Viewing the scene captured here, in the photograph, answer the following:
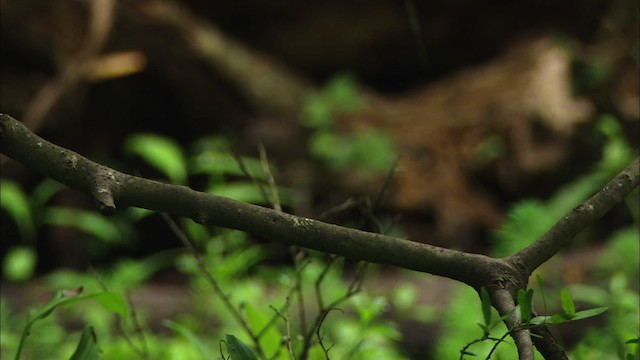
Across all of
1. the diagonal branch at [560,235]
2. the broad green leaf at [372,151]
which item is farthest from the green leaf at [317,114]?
the diagonal branch at [560,235]

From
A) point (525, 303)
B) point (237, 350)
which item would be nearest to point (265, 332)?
point (237, 350)

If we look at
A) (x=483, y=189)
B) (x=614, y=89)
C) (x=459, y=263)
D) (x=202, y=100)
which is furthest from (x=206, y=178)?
(x=459, y=263)

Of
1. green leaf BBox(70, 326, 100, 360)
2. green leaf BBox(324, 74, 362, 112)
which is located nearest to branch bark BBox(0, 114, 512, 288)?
green leaf BBox(70, 326, 100, 360)

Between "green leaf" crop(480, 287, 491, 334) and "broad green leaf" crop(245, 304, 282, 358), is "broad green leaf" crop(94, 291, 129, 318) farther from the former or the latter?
"green leaf" crop(480, 287, 491, 334)

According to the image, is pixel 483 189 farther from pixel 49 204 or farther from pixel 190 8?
pixel 49 204

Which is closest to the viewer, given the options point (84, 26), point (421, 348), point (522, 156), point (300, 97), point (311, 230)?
point (311, 230)

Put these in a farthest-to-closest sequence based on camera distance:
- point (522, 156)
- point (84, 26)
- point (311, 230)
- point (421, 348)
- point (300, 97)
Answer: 1. point (300, 97)
2. point (522, 156)
3. point (84, 26)
4. point (421, 348)
5. point (311, 230)

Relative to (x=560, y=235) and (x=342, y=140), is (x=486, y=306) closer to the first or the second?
(x=560, y=235)
